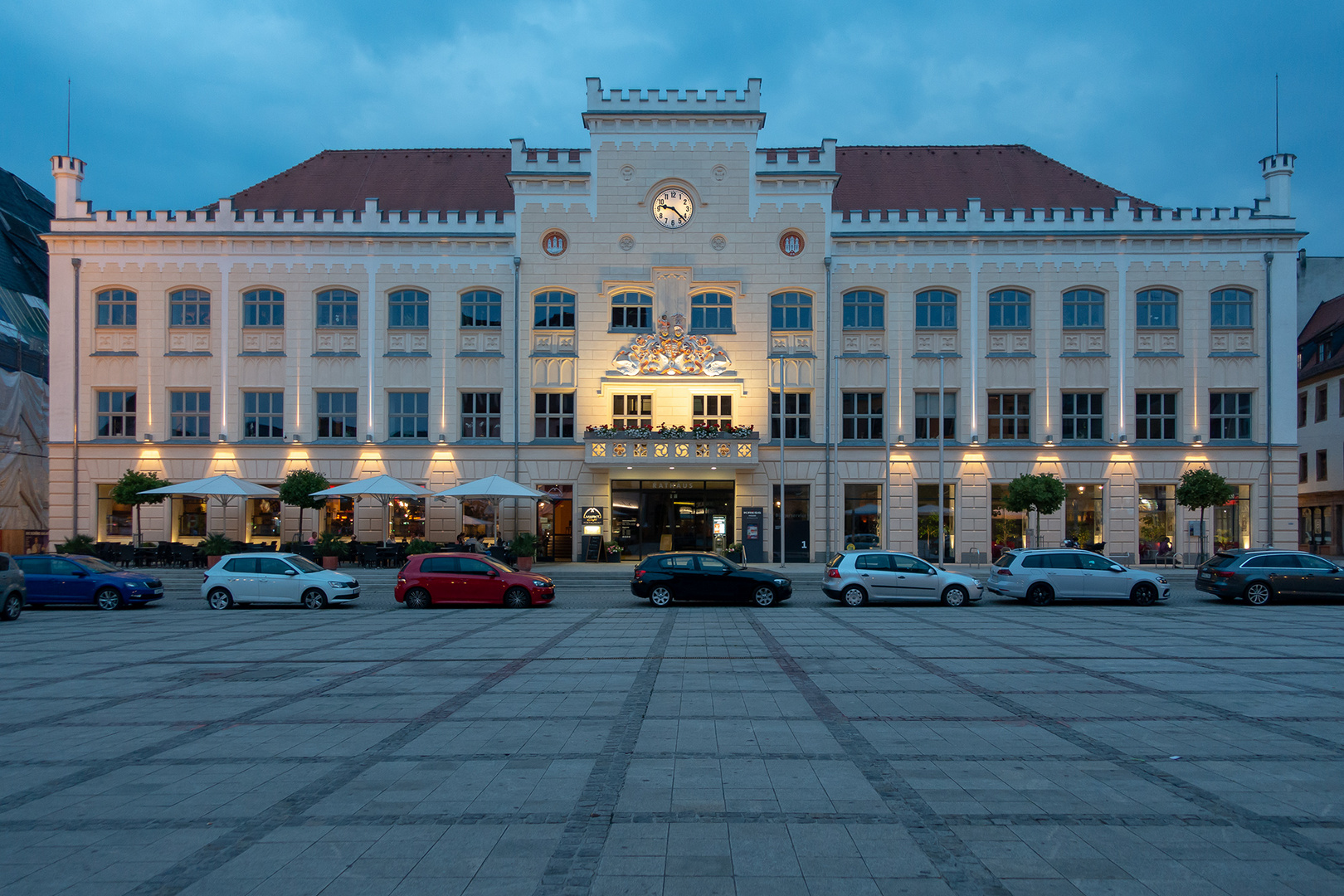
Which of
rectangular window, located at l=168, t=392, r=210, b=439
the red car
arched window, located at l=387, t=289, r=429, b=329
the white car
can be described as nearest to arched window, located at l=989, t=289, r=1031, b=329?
the red car

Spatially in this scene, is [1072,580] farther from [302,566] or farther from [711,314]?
[302,566]

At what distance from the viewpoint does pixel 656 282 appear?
122 feet

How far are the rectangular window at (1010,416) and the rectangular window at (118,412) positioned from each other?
122 ft

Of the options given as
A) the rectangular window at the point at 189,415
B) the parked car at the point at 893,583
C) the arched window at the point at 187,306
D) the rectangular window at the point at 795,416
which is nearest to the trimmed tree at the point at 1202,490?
the rectangular window at the point at 795,416

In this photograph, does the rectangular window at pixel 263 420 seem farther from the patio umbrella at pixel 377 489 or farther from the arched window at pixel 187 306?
the patio umbrella at pixel 377 489

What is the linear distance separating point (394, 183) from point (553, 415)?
599 inches

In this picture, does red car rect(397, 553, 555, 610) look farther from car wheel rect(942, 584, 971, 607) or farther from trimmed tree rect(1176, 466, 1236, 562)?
trimmed tree rect(1176, 466, 1236, 562)

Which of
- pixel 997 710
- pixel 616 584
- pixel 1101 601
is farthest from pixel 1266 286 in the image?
pixel 997 710

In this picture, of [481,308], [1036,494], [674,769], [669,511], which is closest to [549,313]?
[481,308]

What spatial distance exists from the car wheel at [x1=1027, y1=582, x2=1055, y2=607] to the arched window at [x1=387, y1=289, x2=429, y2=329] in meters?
26.5

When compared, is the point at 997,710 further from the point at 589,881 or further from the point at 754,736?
the point at 589,881

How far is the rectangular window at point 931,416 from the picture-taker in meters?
37.1

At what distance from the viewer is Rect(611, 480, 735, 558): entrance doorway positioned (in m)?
37.3

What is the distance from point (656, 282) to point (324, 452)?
1604cm
